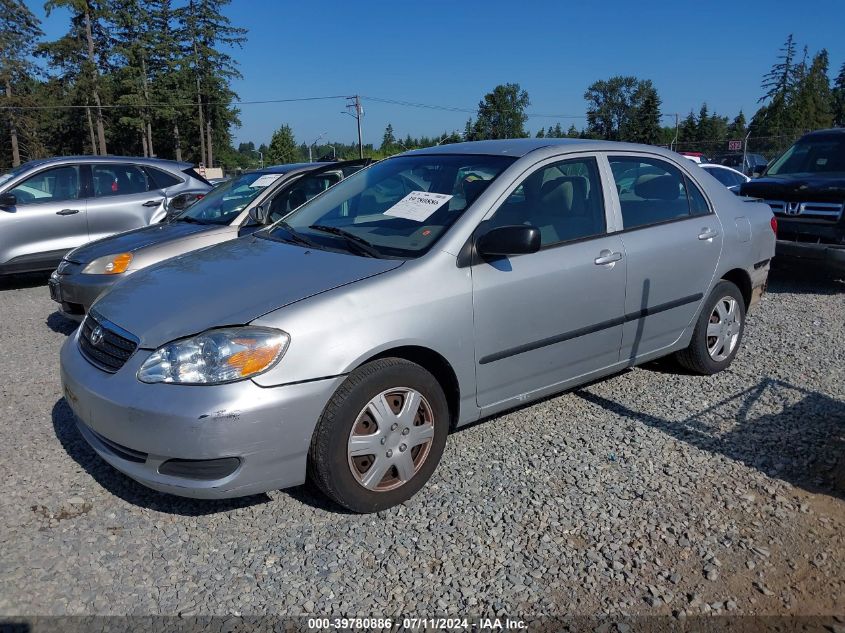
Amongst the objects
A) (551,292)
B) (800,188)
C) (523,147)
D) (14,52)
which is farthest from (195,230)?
(14,52)

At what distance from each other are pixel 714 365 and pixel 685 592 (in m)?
2.67

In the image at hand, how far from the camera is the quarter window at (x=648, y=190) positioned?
165 inches

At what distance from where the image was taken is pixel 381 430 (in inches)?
119

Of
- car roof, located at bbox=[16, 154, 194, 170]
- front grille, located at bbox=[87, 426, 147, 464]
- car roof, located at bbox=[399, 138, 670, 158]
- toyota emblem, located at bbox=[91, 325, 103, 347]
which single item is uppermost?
car roof, located at bbox=[16, 154, 194, 170]

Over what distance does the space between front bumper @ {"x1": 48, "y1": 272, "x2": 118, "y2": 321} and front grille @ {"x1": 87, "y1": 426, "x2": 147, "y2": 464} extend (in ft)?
9.15

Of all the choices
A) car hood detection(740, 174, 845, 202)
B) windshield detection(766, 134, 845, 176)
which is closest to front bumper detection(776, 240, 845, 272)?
car hood detection(740, 174, 845, 202)

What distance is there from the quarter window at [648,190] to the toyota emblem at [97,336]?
3039 millimetres

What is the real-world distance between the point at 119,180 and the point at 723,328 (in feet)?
25.2

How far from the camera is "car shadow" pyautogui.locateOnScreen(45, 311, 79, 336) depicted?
6.37 m

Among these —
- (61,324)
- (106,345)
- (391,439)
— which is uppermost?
(106,345)

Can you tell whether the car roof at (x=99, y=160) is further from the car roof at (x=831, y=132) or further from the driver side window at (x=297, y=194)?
the car roof at (x=831, y=132)

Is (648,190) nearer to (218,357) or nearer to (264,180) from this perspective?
(218,357)

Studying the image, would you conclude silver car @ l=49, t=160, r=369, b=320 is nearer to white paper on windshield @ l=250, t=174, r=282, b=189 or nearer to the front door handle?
white paper on windshield @ l=250, t=174, r=282, b=189

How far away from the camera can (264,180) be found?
6895mm
